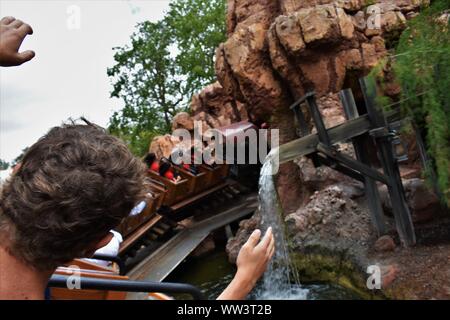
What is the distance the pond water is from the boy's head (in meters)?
4.36

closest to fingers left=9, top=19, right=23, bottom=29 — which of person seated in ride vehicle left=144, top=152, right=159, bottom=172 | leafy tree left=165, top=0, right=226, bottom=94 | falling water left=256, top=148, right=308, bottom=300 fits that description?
falling water left=256, top=148, right=308, bottom=300

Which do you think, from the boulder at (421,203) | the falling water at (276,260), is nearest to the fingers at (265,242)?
the falling water at (276,260)

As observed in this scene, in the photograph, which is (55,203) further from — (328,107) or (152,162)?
(152,162)

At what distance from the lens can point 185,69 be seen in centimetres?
1984

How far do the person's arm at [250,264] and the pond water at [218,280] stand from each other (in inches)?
162

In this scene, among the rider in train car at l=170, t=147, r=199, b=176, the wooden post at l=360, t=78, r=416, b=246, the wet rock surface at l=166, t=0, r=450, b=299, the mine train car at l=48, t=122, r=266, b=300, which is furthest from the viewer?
the rider in train car at l=170, t=147, r=199, b=176

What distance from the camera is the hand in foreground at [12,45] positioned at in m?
0.81

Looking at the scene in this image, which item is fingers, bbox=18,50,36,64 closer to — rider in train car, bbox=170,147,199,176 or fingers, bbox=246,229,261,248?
fingers, bbox=246,229,261,248

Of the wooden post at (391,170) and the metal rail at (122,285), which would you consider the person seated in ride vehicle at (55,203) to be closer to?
the metal rail at (122,285)

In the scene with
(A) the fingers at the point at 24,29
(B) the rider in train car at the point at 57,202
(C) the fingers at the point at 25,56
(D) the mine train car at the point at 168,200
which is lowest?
(D) the mine train car at the point at 168,200

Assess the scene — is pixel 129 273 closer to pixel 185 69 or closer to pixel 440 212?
pixel 440 212

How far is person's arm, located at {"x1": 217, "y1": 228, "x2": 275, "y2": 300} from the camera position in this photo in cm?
94

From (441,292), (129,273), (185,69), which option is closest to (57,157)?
(441,292)
